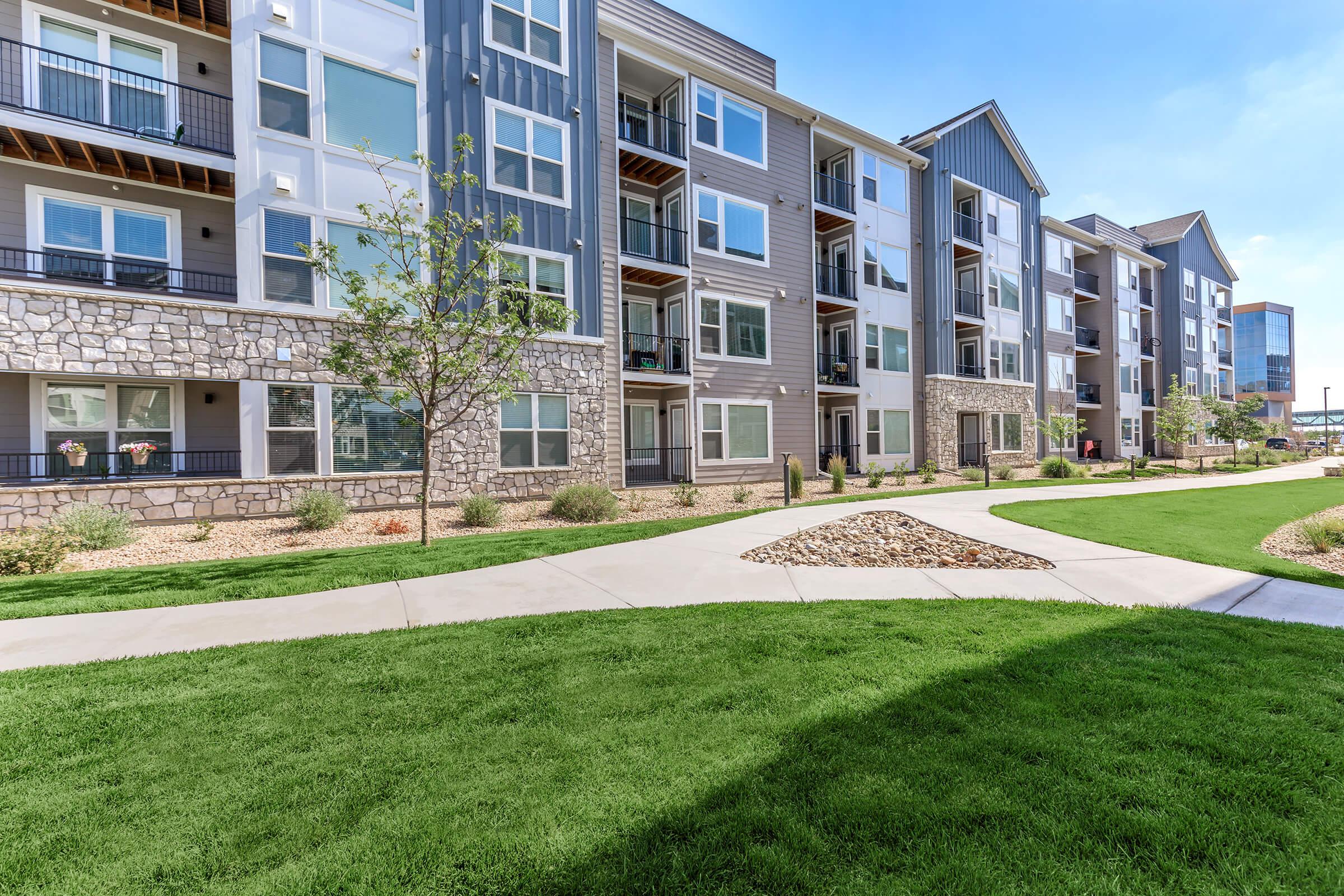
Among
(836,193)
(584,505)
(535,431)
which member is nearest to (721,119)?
(836,193)

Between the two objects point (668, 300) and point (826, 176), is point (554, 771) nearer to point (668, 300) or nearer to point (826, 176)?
point (668, 300)

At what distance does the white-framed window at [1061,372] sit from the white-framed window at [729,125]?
759 inches

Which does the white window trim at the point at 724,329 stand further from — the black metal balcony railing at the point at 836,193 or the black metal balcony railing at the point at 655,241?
the black metal balcony railing at the point at 836,193

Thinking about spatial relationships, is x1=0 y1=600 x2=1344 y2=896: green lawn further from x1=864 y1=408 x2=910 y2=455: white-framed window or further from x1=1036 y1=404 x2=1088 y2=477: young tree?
x1=1036 y1=404 x2=1088 y2=477: young tree

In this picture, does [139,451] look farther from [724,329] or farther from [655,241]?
[724,329]

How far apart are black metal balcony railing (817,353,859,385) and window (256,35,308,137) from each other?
16354mm

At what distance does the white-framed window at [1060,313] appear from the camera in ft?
93.8

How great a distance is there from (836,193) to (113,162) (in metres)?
20.3

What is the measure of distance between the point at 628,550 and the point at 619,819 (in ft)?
17.8

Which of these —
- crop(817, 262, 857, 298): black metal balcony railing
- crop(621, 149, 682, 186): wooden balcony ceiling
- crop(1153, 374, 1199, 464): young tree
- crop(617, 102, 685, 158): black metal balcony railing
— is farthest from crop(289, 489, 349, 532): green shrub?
crop(1153, 374, 1199, 464): young tree

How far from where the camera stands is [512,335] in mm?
8703

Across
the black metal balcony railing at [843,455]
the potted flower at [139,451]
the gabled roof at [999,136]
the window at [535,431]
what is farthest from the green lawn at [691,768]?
the gabled roof at [999,136]

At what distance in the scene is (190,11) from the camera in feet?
38.6

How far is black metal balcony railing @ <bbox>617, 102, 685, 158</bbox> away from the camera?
54.6 ft
